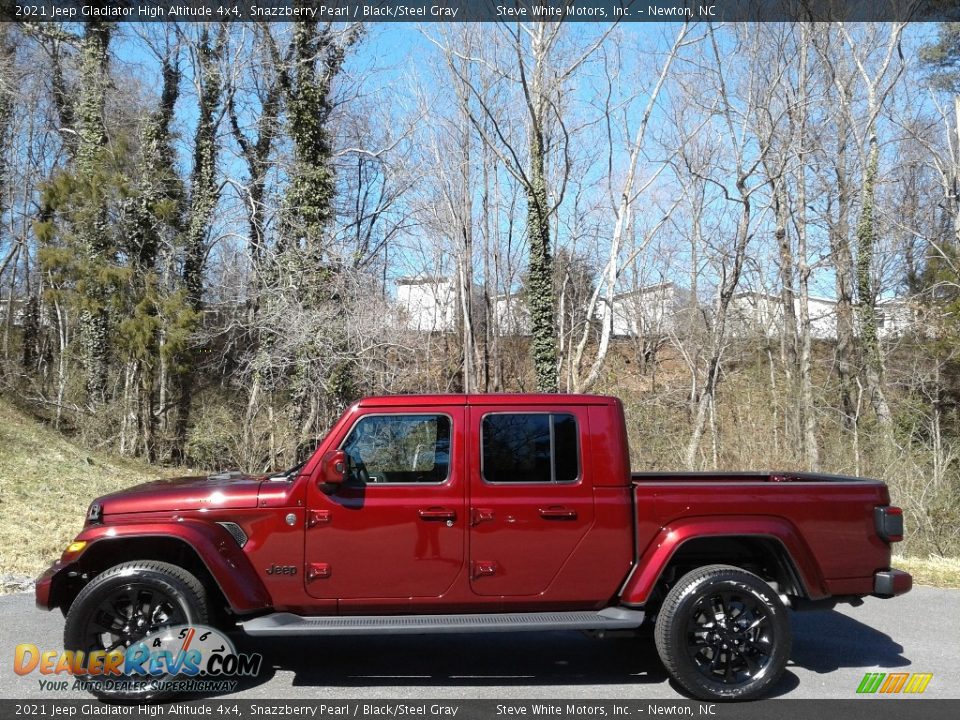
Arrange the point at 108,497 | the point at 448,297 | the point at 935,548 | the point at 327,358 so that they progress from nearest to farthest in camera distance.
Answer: the point at 108,497 → the point at 935,548 → the point at 327,358 → the point at 448,297

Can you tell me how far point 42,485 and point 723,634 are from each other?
462 inches

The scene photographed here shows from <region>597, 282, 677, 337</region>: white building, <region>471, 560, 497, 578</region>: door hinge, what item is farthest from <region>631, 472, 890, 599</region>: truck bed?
<region>597, 282, 677, 337</region>: white building

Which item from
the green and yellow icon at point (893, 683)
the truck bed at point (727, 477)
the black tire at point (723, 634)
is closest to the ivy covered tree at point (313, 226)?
the truck bed at point (727, 477)

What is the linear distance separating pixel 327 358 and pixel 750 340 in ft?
41.8

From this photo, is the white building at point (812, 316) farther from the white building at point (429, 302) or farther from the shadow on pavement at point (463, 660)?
the shadow on pavement at point (463, 660)

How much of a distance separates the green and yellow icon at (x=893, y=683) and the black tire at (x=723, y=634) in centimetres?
77

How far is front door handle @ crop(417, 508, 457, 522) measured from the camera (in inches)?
205

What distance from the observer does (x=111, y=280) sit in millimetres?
19203

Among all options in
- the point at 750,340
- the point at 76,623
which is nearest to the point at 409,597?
the point at 76,623

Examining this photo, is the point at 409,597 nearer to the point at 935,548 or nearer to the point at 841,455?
the point at 935,548

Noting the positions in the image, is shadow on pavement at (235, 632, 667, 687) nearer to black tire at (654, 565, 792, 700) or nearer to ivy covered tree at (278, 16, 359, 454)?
black tire at (654, 565, 792, 700)

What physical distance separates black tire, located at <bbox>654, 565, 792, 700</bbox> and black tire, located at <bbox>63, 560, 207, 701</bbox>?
292 cm

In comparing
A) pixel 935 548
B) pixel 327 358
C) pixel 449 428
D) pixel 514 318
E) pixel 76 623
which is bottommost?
pixel 935 548

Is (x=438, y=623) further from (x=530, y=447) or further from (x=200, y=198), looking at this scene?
(x=200, y=198)
